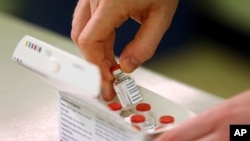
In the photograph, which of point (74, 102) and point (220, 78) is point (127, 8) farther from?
point (220, 78)

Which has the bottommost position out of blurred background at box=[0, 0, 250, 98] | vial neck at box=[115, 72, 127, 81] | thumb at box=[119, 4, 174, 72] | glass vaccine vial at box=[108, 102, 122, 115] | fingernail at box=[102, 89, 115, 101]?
glass vaccine vial at box=[108, 102, 122, 115]

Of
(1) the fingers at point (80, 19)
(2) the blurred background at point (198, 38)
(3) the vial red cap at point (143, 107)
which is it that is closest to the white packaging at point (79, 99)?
(3) the vial red cap at point (143, 107)

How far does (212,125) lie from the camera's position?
21.7 inches

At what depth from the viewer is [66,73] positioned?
1.71ft

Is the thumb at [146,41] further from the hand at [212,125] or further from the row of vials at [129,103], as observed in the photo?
the hand at [212,125]

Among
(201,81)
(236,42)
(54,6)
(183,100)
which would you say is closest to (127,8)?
(183,100)

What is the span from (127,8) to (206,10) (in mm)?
965

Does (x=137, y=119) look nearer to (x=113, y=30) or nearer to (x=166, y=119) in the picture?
(x=166, y=119)

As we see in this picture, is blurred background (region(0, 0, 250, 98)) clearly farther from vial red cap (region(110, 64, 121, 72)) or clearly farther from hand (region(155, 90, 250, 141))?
hand (region(155, 90, 250, 141))

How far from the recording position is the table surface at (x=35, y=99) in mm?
739

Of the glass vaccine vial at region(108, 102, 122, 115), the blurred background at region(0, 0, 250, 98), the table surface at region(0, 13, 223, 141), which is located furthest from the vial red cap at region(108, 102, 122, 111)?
the blurred background at region(0, 0, 250, 98)

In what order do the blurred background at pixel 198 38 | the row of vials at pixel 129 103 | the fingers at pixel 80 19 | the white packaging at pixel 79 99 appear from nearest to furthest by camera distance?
the white packaging at pixel 79 99 < the row of vials at pixel 129 103 < the fingers at pixel 80 19 < the blurred background at pixel 198 38

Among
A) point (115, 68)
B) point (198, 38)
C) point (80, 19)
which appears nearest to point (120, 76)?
point (115, 68)

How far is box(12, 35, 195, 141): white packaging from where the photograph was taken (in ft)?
1.68
